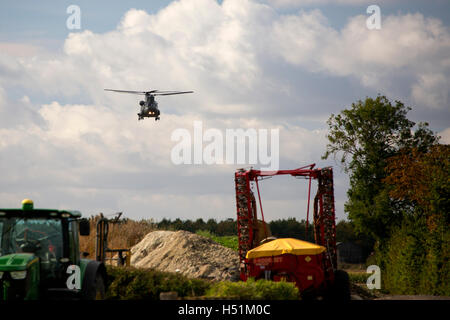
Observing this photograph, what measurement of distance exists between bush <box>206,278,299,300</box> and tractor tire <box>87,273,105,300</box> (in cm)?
243

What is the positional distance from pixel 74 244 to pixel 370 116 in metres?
37.9

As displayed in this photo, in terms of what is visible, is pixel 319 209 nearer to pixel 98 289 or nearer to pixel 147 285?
pixel 147 285

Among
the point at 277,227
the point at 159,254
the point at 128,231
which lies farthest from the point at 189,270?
the point at 277,227

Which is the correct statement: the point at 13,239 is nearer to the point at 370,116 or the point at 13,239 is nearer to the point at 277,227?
the point at 370,116

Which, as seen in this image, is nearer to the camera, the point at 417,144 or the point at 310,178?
the point at 310,178

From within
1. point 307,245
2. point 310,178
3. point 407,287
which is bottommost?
point 407,287

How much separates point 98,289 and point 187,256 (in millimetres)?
17405

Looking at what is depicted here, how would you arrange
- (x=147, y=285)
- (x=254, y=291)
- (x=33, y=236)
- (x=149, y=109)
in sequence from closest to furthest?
(x=33, y=236), (x=254, y=291), (x=147, y=285), (x=149, y=109)

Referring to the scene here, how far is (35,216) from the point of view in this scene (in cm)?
1299

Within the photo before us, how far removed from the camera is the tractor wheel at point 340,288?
2069 cm

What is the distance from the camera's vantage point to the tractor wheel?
20.7 meters

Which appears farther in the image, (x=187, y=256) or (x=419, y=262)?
(x=187, y=256)

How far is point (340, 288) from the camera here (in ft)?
68.5

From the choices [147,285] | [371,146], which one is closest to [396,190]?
[371,146]
